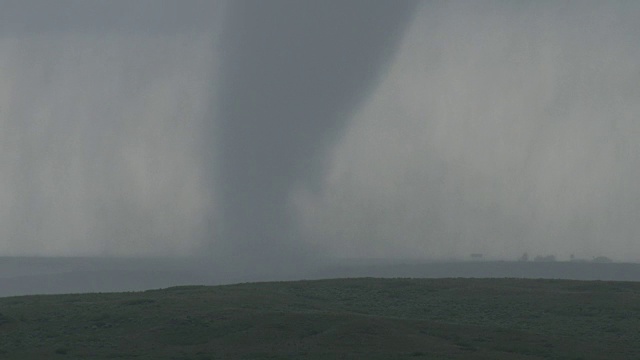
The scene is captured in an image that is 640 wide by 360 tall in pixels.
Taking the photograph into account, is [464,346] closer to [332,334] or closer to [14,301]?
[332,334]

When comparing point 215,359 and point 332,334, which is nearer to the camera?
point 215,359

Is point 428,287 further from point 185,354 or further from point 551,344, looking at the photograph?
point 185,354

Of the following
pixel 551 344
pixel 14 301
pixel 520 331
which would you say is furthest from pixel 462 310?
pixel 14 301

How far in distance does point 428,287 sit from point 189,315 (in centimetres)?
3105

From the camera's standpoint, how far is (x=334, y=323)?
72.2 metres

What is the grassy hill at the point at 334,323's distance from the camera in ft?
215

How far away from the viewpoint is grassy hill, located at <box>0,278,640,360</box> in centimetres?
6562

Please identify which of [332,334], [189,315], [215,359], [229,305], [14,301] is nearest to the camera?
[215,359]

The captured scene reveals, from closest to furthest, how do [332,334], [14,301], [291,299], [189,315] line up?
[332,334] → [189,315] → [291,299] → [14,301]

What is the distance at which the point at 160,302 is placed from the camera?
85.4 meters

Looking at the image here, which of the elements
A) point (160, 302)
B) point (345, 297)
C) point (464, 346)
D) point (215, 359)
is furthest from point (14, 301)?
point (464, 346)

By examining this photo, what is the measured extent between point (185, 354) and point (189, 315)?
1256 centimetres

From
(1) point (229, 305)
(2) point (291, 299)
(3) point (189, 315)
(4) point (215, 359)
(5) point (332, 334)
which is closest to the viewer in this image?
(4) point (215, 359)

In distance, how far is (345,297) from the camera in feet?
308
